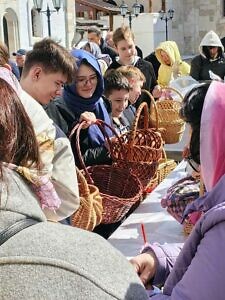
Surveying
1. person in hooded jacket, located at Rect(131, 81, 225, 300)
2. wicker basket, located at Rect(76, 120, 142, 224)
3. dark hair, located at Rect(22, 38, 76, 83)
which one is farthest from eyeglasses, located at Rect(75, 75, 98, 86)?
person in hooded jacket, located at Rect(131, 81, 225, 300)

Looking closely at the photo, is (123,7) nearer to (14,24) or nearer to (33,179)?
(14,24)

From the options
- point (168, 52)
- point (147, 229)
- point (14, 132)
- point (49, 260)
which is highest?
point (14, 132)

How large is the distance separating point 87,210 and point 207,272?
82 centimetres

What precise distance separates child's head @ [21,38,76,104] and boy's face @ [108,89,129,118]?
0.82 meters

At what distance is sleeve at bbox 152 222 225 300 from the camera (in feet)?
2.54

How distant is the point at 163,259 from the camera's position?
124cm

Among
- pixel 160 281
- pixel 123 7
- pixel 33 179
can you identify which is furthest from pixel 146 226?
pixel 123 7

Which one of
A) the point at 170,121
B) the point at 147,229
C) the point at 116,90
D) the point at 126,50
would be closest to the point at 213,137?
the point at 147,229

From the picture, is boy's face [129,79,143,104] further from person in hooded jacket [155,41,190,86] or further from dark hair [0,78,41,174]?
dark hair [0,78,41,174]

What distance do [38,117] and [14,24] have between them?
1153cm

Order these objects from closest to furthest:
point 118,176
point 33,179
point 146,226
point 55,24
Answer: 1. point 33,179
2. point 146,226
3. point 118,176
4. point 55,24

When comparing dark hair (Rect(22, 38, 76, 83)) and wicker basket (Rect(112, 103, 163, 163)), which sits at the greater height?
dark hair (Rect(22, 38, 76, 83))

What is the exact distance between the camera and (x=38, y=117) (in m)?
1.31

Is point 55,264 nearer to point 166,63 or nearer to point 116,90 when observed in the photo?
point 116,90
